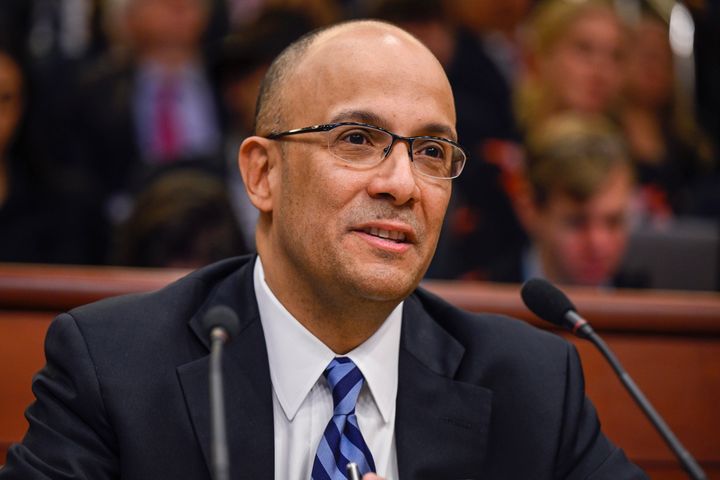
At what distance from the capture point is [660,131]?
3.87 metres

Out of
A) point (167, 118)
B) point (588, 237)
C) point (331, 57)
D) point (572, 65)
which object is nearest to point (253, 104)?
point (167, 118)

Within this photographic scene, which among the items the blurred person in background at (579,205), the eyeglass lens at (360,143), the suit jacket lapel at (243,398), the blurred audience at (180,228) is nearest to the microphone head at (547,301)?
the eyeglass lens at (360,143)

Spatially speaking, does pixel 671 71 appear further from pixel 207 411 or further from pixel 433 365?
pixel 207 411

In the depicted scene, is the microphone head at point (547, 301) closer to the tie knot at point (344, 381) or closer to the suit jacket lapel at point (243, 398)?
the tie knot at point (344, 381)

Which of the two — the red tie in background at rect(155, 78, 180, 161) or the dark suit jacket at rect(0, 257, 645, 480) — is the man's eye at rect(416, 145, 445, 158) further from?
the red tie in background at rect(155, 78, 180, 161)

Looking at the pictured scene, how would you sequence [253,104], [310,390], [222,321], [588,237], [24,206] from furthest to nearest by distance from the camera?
[253,104] → [24,206] → [588,237] → [310,390] → [222,321]

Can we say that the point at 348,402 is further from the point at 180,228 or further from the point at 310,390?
the point at 180,228

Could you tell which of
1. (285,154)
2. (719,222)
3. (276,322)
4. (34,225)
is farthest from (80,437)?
(719,222)

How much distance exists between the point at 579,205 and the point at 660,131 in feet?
3.13

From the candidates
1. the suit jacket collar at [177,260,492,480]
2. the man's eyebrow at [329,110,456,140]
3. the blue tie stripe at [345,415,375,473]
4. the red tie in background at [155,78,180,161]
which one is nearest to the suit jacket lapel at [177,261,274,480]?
the suit jacket collar at [177,260,492,480]

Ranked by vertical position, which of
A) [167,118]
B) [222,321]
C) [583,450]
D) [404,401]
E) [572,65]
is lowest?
[583,450]

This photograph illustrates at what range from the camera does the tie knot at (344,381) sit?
5.09 ft

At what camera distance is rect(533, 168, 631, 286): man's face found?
3064 millimetres

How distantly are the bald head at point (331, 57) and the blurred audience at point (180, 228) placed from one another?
1256 mm
